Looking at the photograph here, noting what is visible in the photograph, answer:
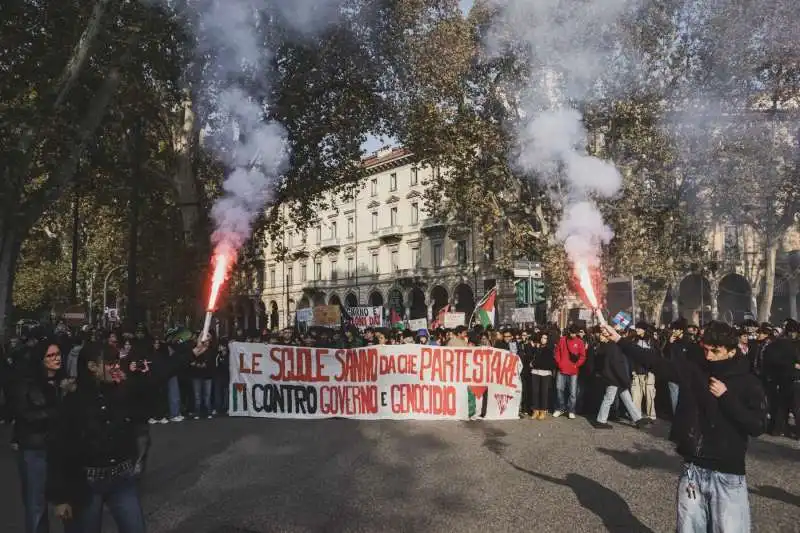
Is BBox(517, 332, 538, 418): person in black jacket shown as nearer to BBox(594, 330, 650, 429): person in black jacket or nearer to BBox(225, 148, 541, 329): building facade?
BBox(594, 330, 650, 429): person in black jacket

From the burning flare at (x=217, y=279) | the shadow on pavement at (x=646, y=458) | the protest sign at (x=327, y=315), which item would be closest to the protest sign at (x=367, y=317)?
the protest sign at (x=327, y=315)

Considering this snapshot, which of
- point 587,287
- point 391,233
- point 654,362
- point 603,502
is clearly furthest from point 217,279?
point 391,233

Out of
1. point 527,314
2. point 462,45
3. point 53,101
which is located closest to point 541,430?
point 53,101

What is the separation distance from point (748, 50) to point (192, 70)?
1666cm

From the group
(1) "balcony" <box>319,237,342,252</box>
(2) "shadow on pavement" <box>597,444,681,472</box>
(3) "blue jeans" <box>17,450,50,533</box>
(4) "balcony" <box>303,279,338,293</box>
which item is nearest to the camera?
(3) "blue jeans" <box>17,450,50,533</box>

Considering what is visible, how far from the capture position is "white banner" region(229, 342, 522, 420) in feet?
45.2

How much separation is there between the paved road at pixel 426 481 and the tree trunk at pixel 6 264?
3279mm

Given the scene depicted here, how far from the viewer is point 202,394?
14.2m

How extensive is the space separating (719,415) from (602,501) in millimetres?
2881

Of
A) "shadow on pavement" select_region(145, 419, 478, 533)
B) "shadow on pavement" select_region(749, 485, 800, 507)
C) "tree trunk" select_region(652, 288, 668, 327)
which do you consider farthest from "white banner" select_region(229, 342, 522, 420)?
→ "tree trunk" select_region(652, 288, 668, 327)

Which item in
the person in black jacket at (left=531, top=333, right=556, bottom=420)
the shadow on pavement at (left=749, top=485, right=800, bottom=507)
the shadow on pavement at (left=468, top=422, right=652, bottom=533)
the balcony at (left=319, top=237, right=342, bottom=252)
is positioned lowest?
the shadow on pavement at (left=749, top=485, right=800, bottom=507)

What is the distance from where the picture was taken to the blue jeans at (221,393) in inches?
569

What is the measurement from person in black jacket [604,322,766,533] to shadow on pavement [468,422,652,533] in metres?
1.75

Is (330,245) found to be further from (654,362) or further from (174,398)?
(654,362)
